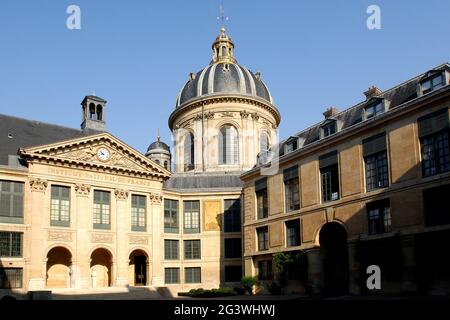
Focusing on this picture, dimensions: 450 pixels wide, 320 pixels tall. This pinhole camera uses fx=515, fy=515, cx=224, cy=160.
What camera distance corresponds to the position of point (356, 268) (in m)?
31.5

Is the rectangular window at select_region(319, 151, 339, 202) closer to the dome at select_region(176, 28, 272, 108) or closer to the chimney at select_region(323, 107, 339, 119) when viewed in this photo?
the chimney at select_region(323, 107, 339, 119)

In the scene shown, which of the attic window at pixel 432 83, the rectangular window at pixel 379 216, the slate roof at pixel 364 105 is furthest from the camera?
the slate roof at pixel 364 105

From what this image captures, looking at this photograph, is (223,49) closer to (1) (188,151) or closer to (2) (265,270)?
(1) (188,151)

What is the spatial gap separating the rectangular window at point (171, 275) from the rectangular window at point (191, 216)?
153 inches

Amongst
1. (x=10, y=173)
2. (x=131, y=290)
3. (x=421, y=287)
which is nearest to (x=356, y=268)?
(x=421, y=287)

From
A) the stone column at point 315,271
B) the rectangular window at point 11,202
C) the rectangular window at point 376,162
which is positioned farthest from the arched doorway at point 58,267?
the rectangular window at point 376,162

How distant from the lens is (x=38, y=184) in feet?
131

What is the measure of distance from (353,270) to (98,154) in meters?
23.5

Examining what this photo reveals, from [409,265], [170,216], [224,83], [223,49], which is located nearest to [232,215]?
[170,216]

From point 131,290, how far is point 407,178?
2401 cm

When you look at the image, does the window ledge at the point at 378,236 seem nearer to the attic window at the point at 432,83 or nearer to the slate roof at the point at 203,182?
the attic window at the point at 432,83

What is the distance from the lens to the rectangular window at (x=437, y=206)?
26670 mm

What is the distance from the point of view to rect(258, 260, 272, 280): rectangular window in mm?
39947
